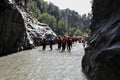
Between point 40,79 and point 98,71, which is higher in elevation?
point 98,71

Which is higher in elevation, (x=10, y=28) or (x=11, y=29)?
(x=10, y=28)

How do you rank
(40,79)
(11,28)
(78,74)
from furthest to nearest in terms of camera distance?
(11,28) → (78,74) → (40,79)

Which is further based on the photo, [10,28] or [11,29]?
[11,29]

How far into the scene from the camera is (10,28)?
35500mm

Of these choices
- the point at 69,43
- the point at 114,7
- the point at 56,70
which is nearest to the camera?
the point at 114,7

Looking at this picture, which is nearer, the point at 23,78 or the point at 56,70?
the point at 23,78

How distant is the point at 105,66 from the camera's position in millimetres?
10594

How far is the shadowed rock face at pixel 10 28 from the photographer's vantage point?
33.7 m

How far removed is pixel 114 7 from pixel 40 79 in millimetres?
5978

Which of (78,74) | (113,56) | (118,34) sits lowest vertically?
(78,74)

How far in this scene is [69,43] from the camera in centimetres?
4059

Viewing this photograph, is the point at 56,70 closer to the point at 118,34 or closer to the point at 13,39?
the point at 118,34

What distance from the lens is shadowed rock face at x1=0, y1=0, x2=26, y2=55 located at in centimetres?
3366

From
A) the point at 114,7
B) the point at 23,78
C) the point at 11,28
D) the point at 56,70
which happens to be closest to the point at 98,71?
the point at 114,7
